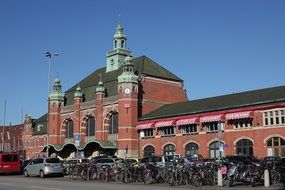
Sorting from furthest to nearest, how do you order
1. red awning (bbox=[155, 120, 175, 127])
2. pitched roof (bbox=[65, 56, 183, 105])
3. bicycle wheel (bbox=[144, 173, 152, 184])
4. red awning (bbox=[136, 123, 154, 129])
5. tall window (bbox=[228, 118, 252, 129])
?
pitched roof (bbox=[65, 56, 183, 105]), red awning (bbox=[136, 123, 154, 129]), red awning (bbox=[155, 120, 175, 127]), tall window (bbox=[228, 118, 252, 129]), bicycle wheel (bbox=[144, 173, 152, 184])

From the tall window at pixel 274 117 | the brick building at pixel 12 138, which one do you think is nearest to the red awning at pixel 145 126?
the tall window at pixel 274 117

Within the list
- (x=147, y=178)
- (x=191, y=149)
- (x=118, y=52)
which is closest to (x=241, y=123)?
(x=191, y=149)

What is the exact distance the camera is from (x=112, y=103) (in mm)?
71750

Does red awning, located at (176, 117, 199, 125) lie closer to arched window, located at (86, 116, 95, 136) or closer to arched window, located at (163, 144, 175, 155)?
arched window, located at (163, 144, 175, 155)

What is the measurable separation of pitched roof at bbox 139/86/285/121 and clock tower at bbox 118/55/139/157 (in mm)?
1944

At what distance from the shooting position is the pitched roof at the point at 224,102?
51269mm

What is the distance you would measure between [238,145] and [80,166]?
24006 mm

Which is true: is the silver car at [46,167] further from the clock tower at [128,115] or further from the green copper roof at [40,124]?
the green copper roof at [40,124]

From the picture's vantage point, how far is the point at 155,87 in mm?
74062

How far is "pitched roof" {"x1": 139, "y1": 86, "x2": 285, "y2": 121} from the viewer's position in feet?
168

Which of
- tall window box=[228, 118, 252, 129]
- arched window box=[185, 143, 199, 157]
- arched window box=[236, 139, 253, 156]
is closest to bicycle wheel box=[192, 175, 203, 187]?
arched window box=[236, 139, 253, 156]

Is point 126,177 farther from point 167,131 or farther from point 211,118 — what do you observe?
point 167,131

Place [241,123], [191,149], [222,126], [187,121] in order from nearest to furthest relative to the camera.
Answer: [241,123]
[222,126]
[187,121]
[191,149]

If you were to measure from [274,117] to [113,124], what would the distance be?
30.0m
